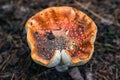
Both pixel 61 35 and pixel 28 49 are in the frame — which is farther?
pixel 28 49

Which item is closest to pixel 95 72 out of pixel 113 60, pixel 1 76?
pixel 113 60

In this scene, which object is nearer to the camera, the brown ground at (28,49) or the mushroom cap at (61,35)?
the mushroom cap at (61,35)

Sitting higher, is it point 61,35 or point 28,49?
point 61,35

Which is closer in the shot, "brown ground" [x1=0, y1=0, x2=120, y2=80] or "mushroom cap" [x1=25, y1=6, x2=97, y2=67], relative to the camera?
"mushroom cap" [x1=25, y1=6, x2=97, y2=67]
